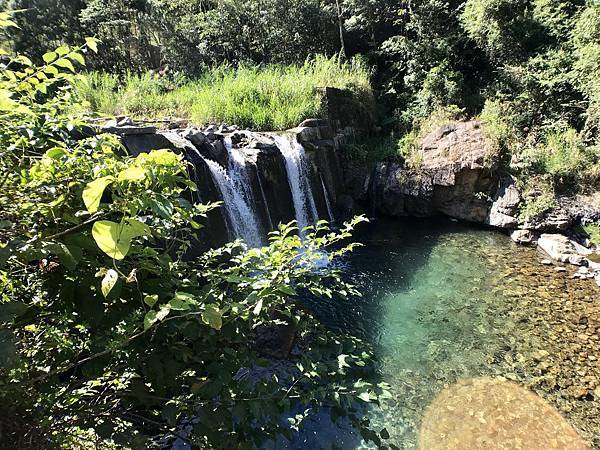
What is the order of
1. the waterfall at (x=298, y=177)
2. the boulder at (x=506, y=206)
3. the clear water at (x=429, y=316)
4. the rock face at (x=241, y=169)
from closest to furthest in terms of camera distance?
the clear water at (x=429, y=316) → the rock face at (x=241, y=169) → the boulder at (x=506, y=206) → the waterfall at (x=298, y=177)

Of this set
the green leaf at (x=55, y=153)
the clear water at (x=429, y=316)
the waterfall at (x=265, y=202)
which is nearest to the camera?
the green leaf at (x=55, y=153)

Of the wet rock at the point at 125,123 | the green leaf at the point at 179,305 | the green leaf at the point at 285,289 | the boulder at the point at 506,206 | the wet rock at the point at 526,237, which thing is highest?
the wet rock at the point at 125,123

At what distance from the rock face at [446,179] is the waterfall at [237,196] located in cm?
384

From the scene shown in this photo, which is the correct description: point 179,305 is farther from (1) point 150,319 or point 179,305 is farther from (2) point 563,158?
(2) point 563,158

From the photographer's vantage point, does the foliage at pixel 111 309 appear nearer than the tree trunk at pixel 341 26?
Yes

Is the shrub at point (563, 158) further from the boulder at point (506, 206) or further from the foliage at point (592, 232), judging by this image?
the foliage at point (592, 232)

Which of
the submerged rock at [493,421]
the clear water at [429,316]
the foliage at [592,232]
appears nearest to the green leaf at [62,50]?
the clear water at [429,316]

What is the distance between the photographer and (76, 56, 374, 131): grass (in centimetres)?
830

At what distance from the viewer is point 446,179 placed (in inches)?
332

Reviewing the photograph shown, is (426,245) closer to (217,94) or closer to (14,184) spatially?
(217,94)

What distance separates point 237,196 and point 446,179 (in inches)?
189

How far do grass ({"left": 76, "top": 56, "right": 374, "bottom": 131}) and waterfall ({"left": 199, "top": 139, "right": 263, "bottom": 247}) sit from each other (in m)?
1.81

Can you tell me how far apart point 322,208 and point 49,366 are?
7565mm

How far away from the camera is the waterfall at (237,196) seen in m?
6.33
